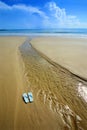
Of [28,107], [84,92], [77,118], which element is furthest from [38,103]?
[84,92]

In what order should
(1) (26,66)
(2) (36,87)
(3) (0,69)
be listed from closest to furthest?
(2) (36,87)
(3) (0,69)
(1) (26,66)

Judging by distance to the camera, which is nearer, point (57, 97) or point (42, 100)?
point (42, 100)

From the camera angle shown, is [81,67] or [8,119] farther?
[81,67]

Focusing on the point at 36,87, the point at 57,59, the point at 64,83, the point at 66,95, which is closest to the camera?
the point at 66,95

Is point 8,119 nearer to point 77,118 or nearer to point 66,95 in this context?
point 77,118
